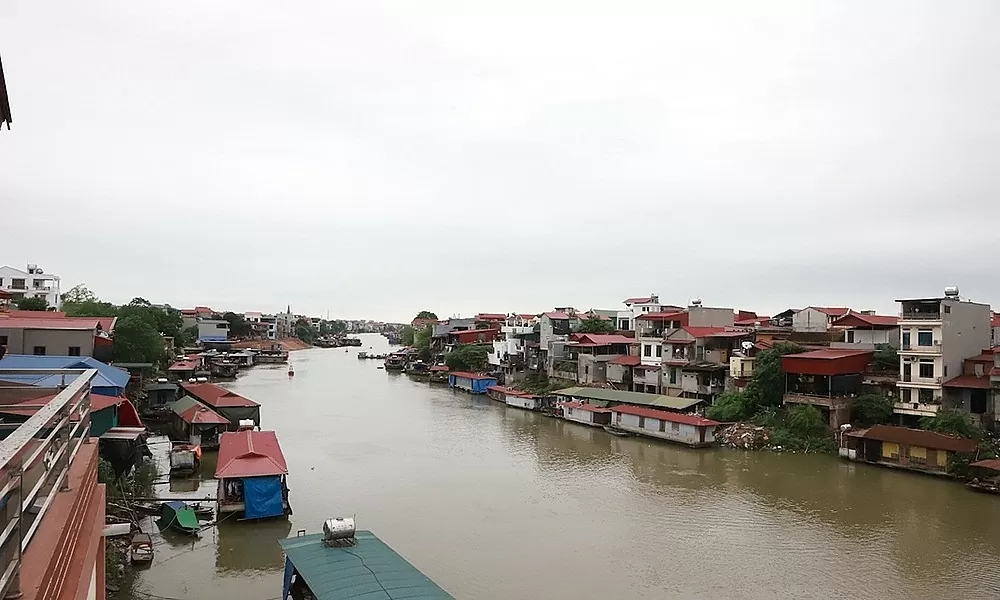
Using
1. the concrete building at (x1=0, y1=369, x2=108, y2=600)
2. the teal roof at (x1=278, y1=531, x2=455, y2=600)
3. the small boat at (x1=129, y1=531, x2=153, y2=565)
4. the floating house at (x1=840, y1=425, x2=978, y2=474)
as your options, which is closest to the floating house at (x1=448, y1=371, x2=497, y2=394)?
the floating house at (x1=840, y1=425, x2=978, y2=474)

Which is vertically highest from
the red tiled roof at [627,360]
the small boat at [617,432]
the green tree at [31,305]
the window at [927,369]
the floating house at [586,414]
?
the green tree at [31,305]

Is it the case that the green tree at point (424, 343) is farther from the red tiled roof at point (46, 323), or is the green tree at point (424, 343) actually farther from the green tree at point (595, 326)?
the red tiled roof at point (46, 323)

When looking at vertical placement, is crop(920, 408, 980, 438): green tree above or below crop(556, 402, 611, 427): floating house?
above

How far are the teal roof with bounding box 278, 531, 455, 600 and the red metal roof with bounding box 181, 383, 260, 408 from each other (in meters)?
12.9

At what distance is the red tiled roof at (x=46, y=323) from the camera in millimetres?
17688

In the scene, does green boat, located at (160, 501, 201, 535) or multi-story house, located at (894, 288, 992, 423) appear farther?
multi-story house, located at (894, 288, 992, 423)

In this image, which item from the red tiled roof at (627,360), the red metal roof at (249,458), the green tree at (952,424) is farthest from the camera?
the red tiled roof at (627,360)

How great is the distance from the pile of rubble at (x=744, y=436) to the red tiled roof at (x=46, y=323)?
18768mm

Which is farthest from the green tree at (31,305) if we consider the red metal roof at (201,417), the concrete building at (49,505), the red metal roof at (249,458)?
the concrete building at (49,505)

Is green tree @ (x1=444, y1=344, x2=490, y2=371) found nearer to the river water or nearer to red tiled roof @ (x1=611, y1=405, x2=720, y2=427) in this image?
red tiled roof @ (x1=611, y1=405, x2=720, y2=427)

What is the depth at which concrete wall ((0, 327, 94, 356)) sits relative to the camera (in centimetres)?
1756

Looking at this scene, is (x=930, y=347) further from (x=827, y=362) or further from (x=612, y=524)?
(x=612, y=524)

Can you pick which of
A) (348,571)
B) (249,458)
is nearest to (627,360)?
(249,458)

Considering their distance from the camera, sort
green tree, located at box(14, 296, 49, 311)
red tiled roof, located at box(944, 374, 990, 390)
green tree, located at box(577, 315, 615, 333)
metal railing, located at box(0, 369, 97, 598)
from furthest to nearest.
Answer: green tree, located at box(577, 315, 615, 333) < green tree, located at box(14, 296, 49, 311) < red tiled roof, located at box(944, 374, 990, 390) < metal railing, located at box(0, 369, 97, 598)
